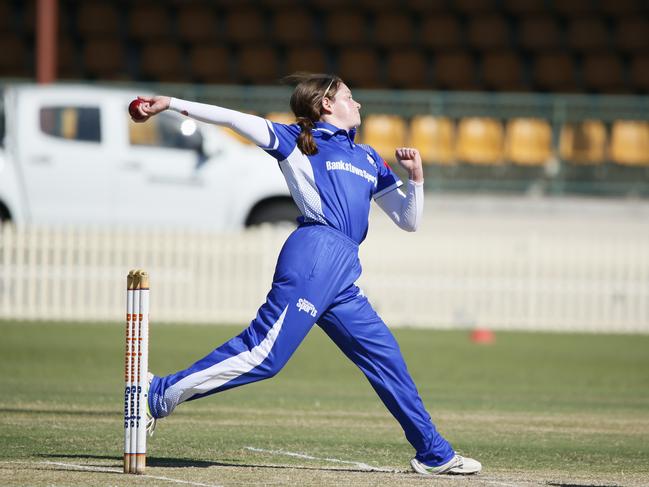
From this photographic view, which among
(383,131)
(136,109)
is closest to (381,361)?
(136,109)

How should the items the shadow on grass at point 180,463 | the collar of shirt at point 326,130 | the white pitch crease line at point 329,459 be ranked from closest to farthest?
the collar of shirt at point 326,130 < the shadow on grass at point 180,463 < the white pitch crease line at point 329,459

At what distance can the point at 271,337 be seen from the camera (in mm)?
5934

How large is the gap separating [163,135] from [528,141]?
626 centimetres

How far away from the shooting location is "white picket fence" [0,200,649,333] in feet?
51.6

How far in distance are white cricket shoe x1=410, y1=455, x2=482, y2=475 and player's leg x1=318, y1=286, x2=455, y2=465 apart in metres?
0.03

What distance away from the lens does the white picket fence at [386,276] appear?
A: 1572cm

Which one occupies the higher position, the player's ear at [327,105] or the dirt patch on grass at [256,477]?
the player's ear at [327,105]

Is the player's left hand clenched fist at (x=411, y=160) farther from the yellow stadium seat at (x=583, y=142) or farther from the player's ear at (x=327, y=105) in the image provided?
the yellow stadium seat at (x=583, y=142)

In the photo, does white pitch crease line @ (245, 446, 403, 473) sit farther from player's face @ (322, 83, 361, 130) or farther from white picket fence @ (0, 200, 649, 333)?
white picket fence @ (0, 200, 649, 333)

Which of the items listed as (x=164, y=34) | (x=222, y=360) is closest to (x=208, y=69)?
(x=164, y=34)

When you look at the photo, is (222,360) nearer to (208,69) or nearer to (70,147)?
Answer: (70,147)

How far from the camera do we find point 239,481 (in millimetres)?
5832

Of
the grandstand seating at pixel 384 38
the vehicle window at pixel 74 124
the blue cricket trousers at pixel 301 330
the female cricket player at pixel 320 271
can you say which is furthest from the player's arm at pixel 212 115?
the grandstand seating at pixel 384 38

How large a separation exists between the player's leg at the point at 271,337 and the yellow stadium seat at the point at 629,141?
13.5 meters
